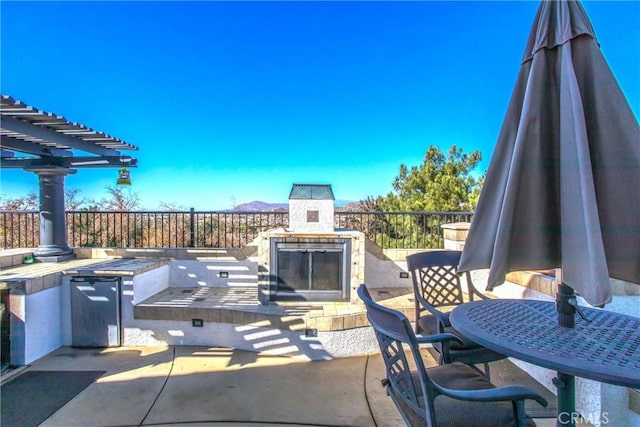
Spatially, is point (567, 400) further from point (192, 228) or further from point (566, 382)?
point (192, 228)

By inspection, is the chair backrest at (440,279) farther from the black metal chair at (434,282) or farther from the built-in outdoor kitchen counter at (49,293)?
the built-in outdoor kitchen counter at (49,293)

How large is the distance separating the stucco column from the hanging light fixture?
0.67 metres

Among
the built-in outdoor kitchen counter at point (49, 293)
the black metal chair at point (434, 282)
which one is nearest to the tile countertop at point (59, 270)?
the built-in outdoor kitchen counter at point (49, 293)

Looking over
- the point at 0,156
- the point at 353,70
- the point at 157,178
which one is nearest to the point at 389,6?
the point at 353,70

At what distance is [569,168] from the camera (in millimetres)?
1271

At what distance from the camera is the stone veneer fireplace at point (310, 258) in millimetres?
4121

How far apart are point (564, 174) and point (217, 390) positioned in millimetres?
2937

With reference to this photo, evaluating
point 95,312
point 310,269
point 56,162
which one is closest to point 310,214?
point 310,269

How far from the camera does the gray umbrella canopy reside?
4.04 feet

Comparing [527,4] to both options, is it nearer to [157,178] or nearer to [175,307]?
[175,307]

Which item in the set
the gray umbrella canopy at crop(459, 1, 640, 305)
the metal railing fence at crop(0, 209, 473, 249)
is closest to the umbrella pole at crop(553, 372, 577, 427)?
the gray umbrella canopy at crop(459, 1, 640, 305)

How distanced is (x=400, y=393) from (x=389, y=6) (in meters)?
7.30

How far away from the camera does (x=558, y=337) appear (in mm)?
1430

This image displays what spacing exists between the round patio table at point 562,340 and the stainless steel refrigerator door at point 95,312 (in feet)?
12.3
